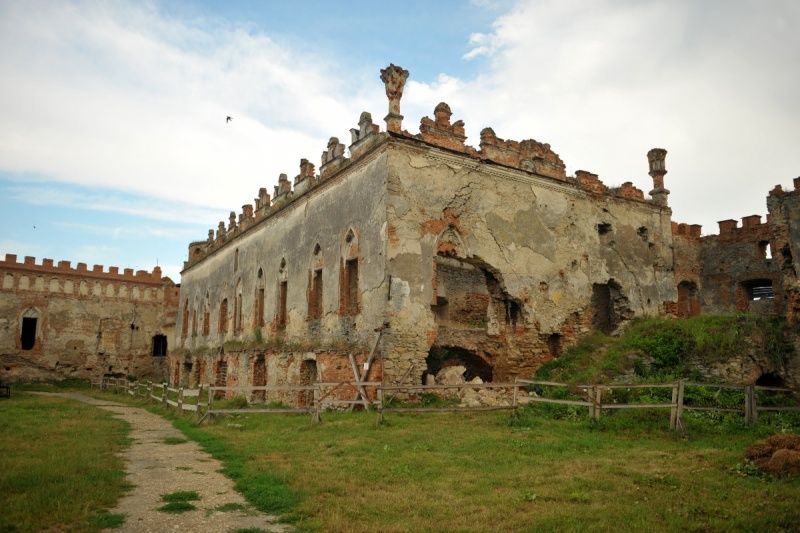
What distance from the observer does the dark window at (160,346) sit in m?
37.4

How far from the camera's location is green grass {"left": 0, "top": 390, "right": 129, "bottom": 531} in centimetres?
569

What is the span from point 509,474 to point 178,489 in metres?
4.08

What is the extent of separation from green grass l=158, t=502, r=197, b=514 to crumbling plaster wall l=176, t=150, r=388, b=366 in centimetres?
816

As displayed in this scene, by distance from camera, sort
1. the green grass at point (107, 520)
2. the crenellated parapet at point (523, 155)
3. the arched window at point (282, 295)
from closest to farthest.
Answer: the green grass at point (107, 520), the crenellated parapet at point (523, 155), the arched window at point (282, 295)

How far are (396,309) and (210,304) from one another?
16125 millimetres

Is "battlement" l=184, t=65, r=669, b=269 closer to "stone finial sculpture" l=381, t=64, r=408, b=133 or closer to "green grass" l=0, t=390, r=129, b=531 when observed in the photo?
"stone finial sculpture" l=381, t=64, r=408, b=133

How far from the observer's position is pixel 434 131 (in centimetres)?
1584

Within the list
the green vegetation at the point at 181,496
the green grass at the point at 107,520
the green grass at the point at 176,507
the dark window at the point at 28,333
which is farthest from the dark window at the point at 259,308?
the dark window at the point at 28,333

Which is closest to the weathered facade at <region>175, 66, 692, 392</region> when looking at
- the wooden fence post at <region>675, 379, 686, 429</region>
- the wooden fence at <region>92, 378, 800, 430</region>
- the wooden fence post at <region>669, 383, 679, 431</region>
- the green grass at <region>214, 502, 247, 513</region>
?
the wooden fence at <region>92, 378, 800, 430</region>

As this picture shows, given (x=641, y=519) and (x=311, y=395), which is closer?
(x=641, y=519)

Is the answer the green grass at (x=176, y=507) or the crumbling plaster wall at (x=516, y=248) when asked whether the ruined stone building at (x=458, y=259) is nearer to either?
the crumbling plaster wall at (x=516, y=248)

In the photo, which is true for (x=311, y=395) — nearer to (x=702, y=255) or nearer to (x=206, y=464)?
(x=206, y=464)

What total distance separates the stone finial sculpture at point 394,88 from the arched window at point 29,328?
1078 inches

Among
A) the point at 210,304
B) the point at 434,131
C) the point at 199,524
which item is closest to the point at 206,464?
the point at 199,524
